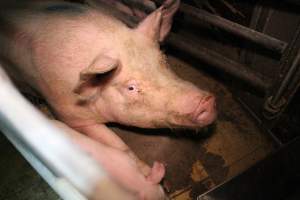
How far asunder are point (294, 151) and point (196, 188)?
114 centimetres

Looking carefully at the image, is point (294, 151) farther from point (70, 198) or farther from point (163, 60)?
point (70, 198)

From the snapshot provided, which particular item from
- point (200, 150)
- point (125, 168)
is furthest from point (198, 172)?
point (125, 168)

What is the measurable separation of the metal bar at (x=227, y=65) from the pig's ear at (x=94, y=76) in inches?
41.9

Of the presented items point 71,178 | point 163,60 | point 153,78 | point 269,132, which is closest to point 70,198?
point 71,178

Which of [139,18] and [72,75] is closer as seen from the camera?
[72,75]

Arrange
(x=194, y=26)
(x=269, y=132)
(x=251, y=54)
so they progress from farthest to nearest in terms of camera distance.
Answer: (x=194, y=26) < (x=251, y=54) < (x=269, y=132)

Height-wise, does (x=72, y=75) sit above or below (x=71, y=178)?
below

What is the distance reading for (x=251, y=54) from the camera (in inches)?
144

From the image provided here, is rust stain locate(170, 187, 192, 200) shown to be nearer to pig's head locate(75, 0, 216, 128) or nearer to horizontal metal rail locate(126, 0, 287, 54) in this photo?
pig's head locate(75, 0, 216, 128)

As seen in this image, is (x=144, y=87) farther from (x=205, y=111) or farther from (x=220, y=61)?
(x=220, y=61)

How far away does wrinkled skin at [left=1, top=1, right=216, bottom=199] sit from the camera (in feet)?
7.21

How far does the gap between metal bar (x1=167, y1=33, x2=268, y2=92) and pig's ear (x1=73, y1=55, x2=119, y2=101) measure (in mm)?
1064

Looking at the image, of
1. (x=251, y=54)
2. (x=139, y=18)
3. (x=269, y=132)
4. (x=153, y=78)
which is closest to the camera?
(x=153, y=78)

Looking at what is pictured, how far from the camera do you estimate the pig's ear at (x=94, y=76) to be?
6.67ft
